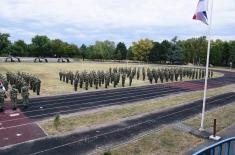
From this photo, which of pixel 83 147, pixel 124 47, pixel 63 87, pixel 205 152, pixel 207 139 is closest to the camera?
pixel 205 152

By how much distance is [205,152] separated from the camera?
8.16m

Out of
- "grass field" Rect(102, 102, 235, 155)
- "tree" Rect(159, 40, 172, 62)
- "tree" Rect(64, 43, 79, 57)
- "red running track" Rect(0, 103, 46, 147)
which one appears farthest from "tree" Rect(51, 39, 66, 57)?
"grass field" Rect(102, 102, 235, 155)

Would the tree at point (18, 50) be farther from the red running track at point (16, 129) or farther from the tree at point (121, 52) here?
the red running track at point (16, 129)

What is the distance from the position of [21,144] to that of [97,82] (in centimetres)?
1783

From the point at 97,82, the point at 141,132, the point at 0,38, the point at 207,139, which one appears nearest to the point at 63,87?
the point at 97,82

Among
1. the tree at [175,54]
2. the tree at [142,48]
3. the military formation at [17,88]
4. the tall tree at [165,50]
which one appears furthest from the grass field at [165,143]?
the tree at [142,48]

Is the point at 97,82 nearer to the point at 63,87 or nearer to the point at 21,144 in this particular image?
the point at 63,87

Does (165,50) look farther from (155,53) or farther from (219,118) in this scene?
(219,118)

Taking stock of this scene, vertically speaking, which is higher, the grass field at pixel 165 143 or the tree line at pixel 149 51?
the tree line at pixel 149 51

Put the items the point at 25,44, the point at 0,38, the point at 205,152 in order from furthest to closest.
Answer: the point at 25,44
the point at 0,38
the point at 205,152

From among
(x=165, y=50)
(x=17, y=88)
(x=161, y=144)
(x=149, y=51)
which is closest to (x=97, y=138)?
(x=161, y=144)

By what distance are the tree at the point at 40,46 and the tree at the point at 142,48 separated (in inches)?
1078

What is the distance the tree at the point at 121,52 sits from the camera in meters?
100

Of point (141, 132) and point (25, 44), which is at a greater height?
point (25, 44)
